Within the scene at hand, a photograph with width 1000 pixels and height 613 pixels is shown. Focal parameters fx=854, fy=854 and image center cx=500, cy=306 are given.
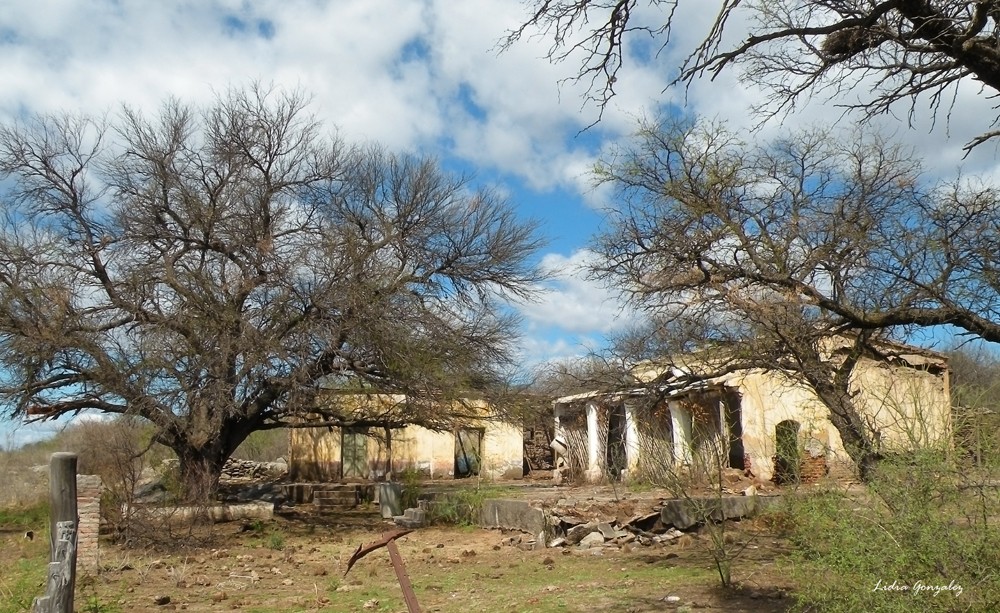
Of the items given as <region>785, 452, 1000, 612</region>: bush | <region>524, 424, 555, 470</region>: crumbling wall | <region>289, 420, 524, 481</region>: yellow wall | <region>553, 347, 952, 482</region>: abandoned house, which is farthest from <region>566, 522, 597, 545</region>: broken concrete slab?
→ <region>524, 424, 555, 470</region>: crumbling wall

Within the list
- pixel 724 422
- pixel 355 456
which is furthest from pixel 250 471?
pixel 724 422

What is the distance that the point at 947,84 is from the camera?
6.36m

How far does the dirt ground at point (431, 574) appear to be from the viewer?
960cm

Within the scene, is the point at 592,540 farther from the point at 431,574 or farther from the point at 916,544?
the point at 916,544

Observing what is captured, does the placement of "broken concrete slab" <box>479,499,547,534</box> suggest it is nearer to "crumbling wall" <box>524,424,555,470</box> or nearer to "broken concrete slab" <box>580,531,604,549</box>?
"broken concrete slab" <box>580,531,604,549</box>

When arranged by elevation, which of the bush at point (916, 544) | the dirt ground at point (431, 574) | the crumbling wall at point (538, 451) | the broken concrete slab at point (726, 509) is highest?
the crumbling wall at point (538, 451)

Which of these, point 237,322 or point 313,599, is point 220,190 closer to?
point 237,322

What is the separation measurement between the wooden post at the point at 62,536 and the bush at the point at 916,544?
Answer: 5696mm

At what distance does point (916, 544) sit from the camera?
17.2 feet

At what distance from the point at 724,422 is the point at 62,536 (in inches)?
642

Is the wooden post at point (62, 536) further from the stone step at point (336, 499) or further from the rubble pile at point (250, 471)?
the rubble pile at point (250, 471)

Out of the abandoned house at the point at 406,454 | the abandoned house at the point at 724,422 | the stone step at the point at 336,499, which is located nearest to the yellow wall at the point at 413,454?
the abandoned house at the point at 406,454

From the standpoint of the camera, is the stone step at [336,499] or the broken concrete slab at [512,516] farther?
the stone step at [336,499]

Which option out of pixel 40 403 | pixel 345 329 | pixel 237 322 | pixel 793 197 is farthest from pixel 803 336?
pixel 40 403
